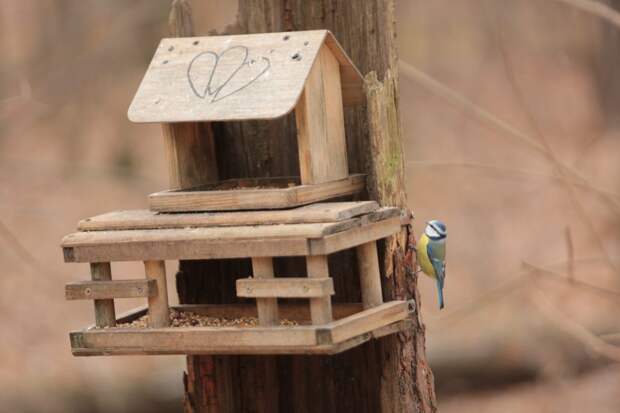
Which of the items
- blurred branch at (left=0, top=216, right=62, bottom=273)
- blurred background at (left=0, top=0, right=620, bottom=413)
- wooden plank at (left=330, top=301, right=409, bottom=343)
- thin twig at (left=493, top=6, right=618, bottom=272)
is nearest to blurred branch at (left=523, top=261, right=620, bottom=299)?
blurred background at (left=0, top=0, right=620, bottom=413)

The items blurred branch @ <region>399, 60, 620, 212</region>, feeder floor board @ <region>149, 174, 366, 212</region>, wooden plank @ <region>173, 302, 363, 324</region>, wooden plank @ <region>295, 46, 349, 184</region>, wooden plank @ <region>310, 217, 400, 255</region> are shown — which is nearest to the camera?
wooden plank @ <region>310, 217, 400, 255</region>

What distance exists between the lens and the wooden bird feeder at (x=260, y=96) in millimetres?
3975

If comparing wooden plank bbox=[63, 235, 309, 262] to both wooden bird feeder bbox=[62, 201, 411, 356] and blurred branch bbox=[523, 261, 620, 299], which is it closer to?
wooden bird feeder bbox=[62, 201, 411, 356]

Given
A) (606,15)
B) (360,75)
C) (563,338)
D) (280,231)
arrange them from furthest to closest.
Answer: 1. (563,338)
2. (606,15)
3. (360,75)
4. (280,231)

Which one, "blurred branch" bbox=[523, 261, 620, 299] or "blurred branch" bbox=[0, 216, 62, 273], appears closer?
"blurred branch" bbox=[523, 261, 620, 299]

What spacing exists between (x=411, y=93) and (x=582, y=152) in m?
0.71

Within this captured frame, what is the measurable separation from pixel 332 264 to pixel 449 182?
164 cm

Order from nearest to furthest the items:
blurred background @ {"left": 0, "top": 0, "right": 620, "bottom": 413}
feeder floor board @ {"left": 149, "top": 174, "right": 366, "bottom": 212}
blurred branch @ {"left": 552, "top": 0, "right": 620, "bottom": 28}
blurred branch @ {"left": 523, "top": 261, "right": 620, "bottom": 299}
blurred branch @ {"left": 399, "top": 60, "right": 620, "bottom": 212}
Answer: feeder floor board @ {"left": 149, "top": 174, "right": 366, "bottom": 212} → blurred branch @ {"left": 552, "top": 0, "right": 620, "bottom": 28} → blurred branch @ {"left": 399, "top": 60, "right": 620, "bottom": 212} → blurred branch @ {"left": 523, "top": 261, "right": 620, "bottom": 299} → blurred background @ {"left": 0, "top": 0, "right": 620, "bottom": 413}

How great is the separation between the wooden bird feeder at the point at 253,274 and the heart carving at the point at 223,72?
339 millimetres

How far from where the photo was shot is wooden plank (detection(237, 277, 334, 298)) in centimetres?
380

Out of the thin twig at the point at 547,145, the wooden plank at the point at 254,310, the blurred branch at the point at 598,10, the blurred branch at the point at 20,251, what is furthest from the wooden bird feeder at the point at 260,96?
the blurred branch at the point at 20,251

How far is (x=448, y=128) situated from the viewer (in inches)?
237

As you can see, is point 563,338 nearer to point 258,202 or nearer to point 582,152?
point 582,152

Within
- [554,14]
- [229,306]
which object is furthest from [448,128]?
[229,306]
